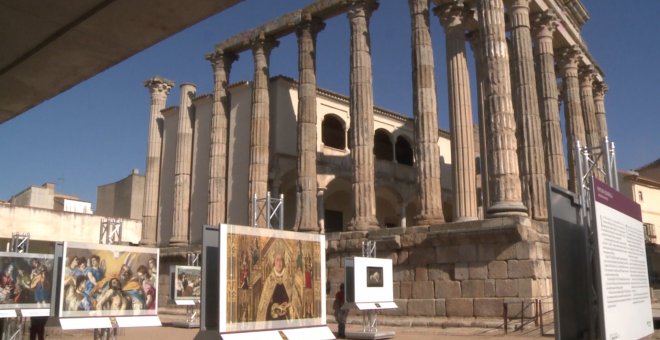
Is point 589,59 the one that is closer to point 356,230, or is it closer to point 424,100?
point 424,100

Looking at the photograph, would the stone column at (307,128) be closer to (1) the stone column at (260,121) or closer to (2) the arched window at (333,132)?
(1) the stone column at (260,121)

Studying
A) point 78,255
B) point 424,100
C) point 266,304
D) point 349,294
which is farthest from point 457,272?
point 78,255

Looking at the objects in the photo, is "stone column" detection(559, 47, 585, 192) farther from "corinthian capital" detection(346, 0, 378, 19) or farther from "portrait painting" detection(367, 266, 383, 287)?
"portrait painting" detection(367, 266, 383, 287)

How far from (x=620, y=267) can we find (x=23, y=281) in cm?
1334

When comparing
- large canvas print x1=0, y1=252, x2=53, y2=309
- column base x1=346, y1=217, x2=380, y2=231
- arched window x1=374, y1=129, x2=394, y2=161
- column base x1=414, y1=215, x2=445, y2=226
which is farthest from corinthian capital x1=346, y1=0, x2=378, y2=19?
large canvas print x1=0, y1=252, x2=53, y2=309

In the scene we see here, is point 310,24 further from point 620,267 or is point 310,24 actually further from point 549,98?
point 620,267

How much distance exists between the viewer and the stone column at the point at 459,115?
66.9 ft

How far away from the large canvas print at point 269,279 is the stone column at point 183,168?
61.6ft

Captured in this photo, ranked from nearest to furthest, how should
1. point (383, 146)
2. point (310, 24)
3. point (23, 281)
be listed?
point (23, 281)
point (310, 24)
point (383, 146)

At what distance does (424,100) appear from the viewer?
21094 millimetres

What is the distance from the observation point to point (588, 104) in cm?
2769

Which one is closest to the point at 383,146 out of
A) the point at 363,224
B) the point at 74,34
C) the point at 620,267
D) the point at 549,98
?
the point at 549,98

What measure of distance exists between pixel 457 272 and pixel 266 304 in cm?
911

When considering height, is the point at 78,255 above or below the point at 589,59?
below
